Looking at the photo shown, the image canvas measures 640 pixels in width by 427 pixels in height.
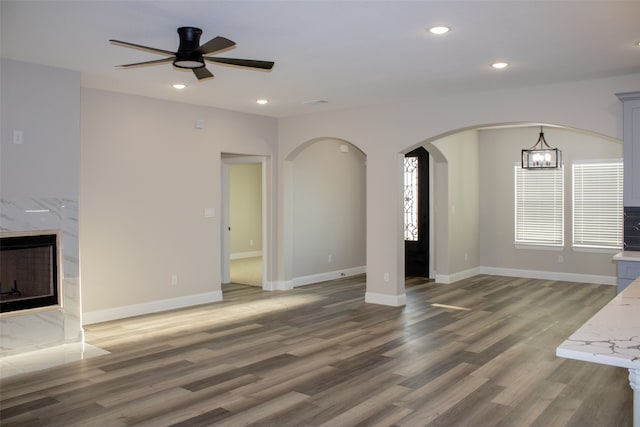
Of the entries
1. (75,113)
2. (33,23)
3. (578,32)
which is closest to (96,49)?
(33,23)

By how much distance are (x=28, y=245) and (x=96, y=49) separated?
6.38ft

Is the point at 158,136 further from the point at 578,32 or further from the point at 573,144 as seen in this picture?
the point at 573,144

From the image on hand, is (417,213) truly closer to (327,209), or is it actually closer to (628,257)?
(327,209)

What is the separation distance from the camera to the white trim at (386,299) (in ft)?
23.2

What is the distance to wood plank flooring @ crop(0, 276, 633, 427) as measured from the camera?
11.6ft

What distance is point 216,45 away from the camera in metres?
3.46

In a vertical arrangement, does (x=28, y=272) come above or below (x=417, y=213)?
below

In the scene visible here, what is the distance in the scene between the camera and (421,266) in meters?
9.56

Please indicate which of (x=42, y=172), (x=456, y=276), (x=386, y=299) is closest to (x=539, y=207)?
(x=456, y=276)

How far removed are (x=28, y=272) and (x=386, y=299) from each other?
4264mm

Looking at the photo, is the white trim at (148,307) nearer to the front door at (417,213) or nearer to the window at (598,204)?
the front door at (417,213)

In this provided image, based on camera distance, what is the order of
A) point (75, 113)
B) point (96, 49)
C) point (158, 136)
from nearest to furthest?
1. point (96, 49)
2. point (75, 113)
3. point (158, 136)

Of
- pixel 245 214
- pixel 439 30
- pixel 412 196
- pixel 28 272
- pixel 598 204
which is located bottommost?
pixel 28 272

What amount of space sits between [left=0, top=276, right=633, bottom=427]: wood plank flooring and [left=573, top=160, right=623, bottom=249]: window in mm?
2446
